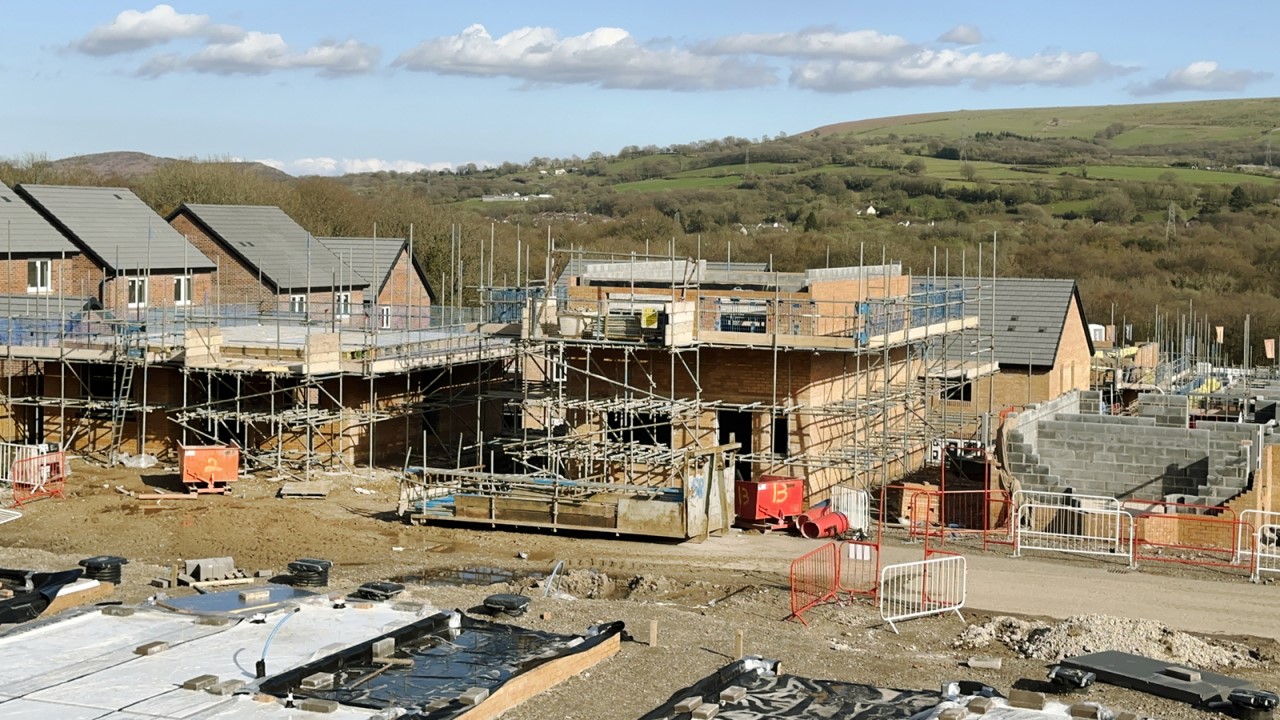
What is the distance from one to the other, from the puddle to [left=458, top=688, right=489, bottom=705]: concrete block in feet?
25.0

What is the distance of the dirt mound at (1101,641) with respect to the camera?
56.7 feet

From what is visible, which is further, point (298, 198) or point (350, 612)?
point (298, 198)

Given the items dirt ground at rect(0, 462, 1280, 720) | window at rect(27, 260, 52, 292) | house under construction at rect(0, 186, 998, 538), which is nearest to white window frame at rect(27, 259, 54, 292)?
window at rect(27, 260, 52, 292)

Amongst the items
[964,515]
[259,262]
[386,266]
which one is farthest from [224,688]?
[386,266]

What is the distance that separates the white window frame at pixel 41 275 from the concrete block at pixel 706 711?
31.0 metres

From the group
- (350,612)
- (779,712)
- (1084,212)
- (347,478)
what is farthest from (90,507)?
(1084,212)

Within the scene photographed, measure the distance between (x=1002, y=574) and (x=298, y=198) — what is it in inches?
2118

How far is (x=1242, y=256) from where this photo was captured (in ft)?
284

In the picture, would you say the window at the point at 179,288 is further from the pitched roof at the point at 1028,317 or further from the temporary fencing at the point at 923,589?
the temporary fencing at the point at 923,589

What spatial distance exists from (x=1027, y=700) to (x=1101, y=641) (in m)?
4.47

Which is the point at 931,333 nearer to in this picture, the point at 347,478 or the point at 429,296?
the point at 347,478

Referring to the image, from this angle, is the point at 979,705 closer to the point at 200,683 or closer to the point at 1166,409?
the point at 200,683

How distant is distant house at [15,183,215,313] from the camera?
132ft

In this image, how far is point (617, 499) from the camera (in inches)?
1003
